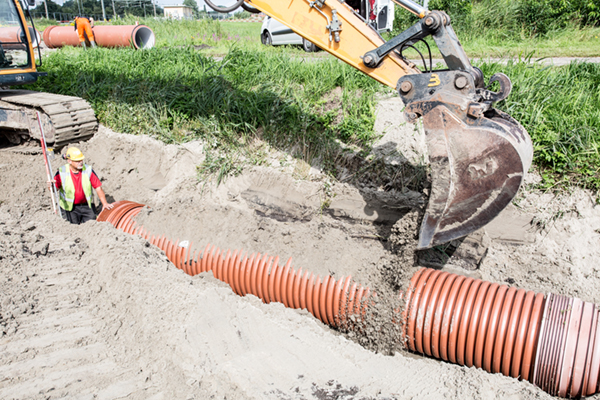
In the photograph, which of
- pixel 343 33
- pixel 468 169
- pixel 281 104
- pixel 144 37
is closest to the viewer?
pixel 468 169

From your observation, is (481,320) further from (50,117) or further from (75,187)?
(50,117)

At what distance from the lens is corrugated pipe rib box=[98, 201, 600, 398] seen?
9.02 ft

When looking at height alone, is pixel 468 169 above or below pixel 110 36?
below

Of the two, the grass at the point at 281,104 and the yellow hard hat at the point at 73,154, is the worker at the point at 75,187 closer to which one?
the yellow hard hat at the point at 73,154

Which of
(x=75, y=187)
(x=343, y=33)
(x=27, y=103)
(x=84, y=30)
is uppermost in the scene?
→ (x=84, y=30)

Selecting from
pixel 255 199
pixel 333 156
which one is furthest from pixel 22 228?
pixel 333 156

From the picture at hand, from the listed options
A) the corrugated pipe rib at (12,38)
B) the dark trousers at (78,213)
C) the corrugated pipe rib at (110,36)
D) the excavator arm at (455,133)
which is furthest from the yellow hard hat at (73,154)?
the corrugated pipe rib at (110,36)

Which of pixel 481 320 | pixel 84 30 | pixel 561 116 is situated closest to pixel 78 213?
→ pixel 481 320

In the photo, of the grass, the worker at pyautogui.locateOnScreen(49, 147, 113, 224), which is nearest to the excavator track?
the grass

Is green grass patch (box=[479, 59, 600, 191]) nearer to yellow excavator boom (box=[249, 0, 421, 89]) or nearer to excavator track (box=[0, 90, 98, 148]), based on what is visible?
yellow excavator boom (box=[249, 0, 421, 89])

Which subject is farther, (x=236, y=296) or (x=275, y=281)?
(x=275, y=281)

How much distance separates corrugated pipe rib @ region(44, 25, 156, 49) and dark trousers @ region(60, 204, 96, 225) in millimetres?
8458

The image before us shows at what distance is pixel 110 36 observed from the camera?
12.9 m

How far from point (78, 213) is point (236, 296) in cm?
318
